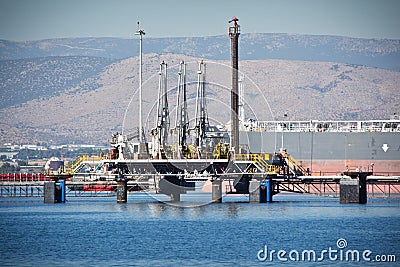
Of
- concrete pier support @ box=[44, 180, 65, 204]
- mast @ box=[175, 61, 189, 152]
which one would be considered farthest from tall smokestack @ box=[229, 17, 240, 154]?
concrete pier support @ box=[44, 180, 65, 204]

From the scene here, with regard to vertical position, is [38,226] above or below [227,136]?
below

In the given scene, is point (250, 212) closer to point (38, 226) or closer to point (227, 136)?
point (38, 226)

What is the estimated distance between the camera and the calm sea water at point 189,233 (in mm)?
57281

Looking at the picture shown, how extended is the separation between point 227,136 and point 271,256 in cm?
6400

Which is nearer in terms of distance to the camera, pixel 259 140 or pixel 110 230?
pixel 110 230

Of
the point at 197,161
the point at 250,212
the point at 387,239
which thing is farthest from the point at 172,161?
the point at 387,239

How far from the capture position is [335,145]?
132750 mm

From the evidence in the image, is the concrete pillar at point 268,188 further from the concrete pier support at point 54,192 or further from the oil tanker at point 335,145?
the oil tanker at point 335,145

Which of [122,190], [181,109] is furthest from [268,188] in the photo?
[122,190]

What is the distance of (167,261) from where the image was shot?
5609 cm

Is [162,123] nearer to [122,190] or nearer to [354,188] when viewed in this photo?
[122,190]

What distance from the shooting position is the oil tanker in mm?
129625

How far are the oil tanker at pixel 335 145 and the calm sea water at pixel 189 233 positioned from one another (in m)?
28.2

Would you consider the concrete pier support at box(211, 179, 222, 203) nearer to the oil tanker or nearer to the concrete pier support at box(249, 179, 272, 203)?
the concrete pier support at box(249, 179, 272, 203)
